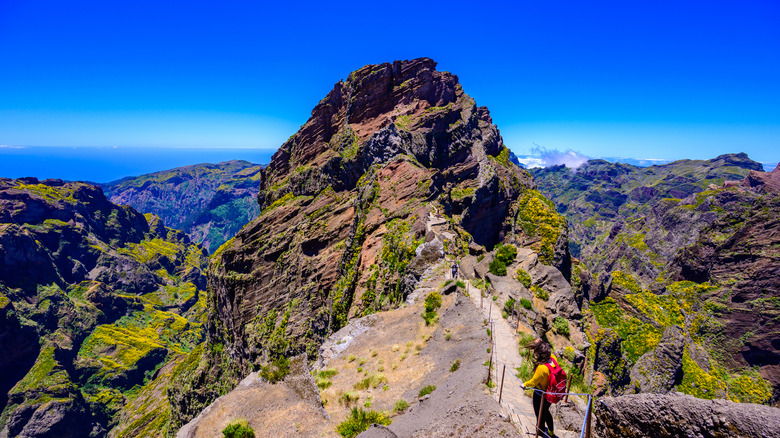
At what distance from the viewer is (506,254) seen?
2972 centimetres

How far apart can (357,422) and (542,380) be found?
7583mm

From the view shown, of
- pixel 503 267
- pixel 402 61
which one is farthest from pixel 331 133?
pixel 503 267

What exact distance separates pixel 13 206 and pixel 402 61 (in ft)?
865

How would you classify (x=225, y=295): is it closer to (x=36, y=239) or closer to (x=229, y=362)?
(x=229, y=362)

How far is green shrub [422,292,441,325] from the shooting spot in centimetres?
Answer: 2370

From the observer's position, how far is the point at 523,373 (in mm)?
14148

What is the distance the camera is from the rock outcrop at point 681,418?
536cm

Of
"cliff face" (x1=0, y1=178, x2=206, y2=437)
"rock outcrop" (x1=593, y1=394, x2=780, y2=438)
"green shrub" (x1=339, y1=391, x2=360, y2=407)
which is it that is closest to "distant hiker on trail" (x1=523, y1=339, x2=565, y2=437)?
"rock outcrop" (x1=593, y1=394, x2=780, y2=438)

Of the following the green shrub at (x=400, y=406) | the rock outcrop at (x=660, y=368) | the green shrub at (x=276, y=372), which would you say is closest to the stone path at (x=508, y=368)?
the green shrub at (x=400, y=406)

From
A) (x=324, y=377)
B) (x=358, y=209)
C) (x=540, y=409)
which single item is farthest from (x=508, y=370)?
(x=358, y=209)

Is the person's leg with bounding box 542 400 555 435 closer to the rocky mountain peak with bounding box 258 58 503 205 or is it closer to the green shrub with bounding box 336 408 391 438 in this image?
the green shrub with bounding box 336 408 391 438

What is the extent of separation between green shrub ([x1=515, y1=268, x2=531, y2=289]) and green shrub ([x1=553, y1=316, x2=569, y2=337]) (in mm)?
3879

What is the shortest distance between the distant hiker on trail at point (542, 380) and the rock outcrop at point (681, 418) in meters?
1.64

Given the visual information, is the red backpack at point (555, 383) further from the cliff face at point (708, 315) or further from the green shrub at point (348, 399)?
the cliff face at point (708, 315)
